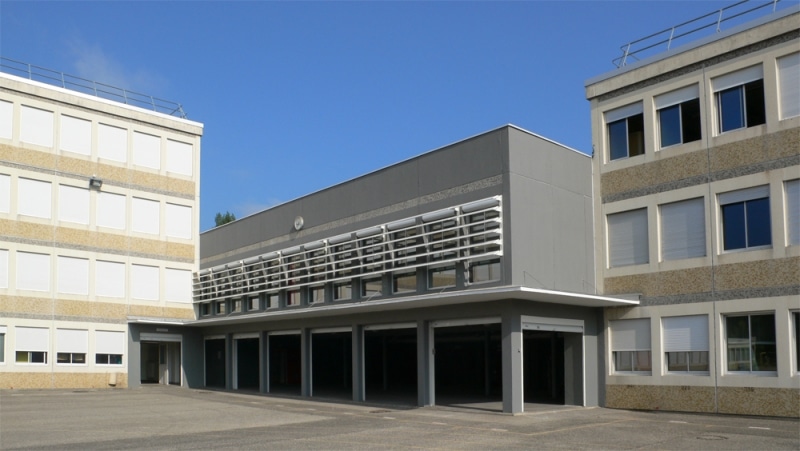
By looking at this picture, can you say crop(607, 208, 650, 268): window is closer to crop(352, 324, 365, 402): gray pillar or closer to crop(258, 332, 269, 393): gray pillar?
crop(352, 324, 365, 402): gray pillar

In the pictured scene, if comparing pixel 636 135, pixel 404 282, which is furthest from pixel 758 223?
pixel 404 282

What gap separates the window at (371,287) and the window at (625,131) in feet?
27.0

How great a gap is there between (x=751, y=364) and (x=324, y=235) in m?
14.7

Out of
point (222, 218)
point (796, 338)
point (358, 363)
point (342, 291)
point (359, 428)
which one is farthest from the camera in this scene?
point (222, 218)

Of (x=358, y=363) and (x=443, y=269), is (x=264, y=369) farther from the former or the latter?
(x=443, y=269)

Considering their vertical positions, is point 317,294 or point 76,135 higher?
point 76,135

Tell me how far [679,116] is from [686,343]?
6.33m

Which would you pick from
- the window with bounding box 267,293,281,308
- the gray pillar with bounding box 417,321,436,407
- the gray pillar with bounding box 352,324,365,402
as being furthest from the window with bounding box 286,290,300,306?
the gray pillar with bounding box 417,321,436,407

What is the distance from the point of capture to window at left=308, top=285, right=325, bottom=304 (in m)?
28.4

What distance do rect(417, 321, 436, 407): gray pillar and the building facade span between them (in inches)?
1.3

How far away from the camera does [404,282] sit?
2498 centimetres

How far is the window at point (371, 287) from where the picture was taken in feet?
85.2

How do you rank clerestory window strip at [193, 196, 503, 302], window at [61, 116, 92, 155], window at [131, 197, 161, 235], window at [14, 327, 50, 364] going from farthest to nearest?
window at [131, 197, 161, 235], window at [61, 116, 92, 155], window at [14, 327, 50, 364], clerestory window strip at [193, 196, 503, 302]

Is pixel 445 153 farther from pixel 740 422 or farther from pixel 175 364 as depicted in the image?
pixel 175 364
